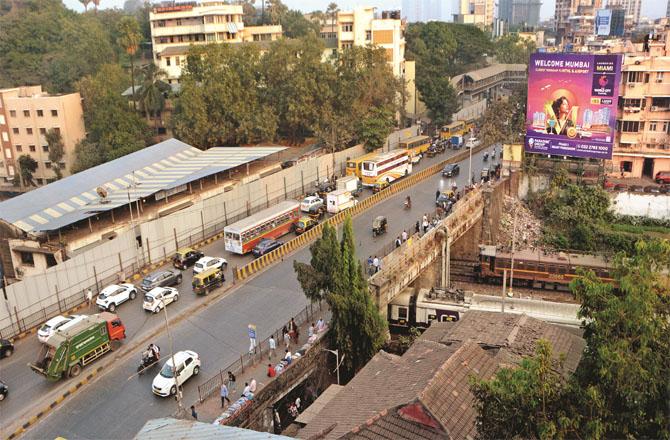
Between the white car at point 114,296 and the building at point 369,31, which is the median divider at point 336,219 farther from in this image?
the building at point 369,31

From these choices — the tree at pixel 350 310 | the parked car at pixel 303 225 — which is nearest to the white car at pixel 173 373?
the tree at pixel 350 310

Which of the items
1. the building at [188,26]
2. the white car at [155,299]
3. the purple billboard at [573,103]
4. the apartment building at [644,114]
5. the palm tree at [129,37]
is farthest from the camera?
the building at [188,26]

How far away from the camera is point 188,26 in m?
76.0

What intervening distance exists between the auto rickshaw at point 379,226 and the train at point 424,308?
268 inches

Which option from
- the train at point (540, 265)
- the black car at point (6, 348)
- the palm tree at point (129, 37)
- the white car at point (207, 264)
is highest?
the palm tree at point (129, 37)

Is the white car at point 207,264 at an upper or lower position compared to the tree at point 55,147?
lower

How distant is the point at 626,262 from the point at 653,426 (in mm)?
3848

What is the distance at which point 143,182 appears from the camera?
42.1m

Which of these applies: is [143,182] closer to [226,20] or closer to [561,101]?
[561,101]

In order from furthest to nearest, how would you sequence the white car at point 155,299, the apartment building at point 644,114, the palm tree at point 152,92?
the palm tree at point 152,92, the apartment building at point 644,114, the white car at point 155,299

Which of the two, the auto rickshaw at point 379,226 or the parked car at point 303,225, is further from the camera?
the parked car at point 303,225

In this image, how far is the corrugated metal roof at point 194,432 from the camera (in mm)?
13727

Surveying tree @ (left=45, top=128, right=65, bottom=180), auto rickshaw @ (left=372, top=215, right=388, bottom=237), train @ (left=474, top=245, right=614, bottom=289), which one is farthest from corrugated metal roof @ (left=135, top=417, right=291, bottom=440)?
tree @ (left=45, top=128, right=65, bottom=180)

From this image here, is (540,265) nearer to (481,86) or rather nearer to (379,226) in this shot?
(379,226)
